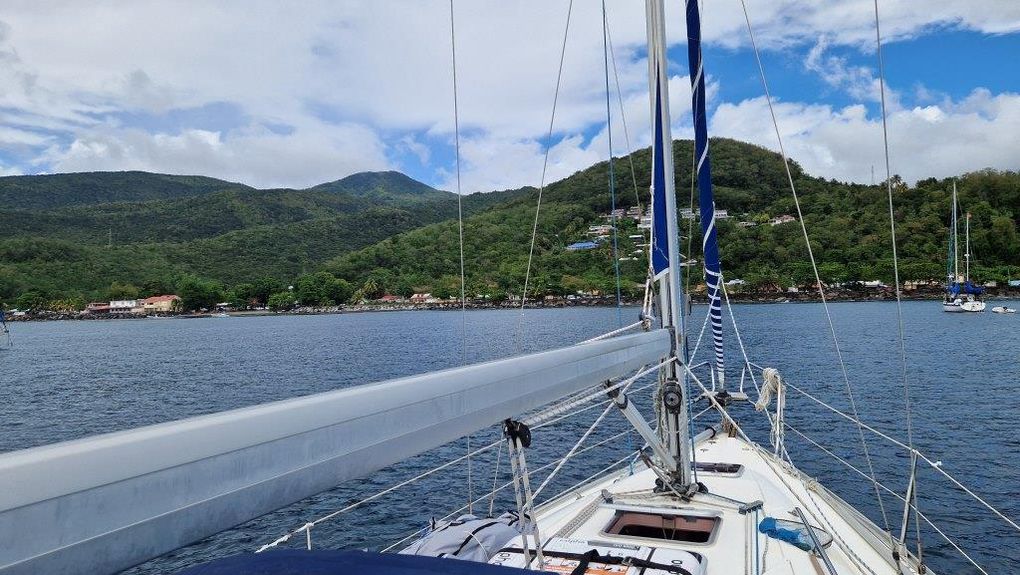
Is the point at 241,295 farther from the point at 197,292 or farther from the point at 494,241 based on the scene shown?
the point at 494,241

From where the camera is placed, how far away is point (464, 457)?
11.6ft

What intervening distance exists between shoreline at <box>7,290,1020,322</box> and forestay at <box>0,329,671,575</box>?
93.6 m

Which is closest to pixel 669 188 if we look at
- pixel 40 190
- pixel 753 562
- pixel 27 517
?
A: pixel 753 562

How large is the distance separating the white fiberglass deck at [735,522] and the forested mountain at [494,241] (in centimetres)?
4355

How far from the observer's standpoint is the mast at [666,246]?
5.33 meters

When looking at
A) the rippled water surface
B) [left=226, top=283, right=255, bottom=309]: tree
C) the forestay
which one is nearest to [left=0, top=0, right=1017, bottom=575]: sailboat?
the forestay

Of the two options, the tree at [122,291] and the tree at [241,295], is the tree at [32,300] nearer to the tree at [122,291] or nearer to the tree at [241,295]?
the tree at [122,291]

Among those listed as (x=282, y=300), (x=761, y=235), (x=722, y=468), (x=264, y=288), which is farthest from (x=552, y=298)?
(x=722, y=468)

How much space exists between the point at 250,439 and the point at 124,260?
136 meters

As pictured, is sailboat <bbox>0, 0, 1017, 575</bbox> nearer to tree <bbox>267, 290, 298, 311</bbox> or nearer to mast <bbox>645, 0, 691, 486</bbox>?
mast <bbox>645, 0, 691, 486</bbox>

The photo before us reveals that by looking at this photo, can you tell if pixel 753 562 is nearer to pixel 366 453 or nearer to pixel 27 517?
pixel 366 453

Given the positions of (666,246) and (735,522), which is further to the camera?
(666,246)

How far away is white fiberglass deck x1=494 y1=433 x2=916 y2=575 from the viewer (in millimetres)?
4812

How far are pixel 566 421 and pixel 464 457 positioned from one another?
19.1 m
